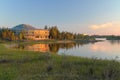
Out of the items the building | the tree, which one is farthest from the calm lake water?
the building

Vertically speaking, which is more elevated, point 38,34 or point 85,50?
point 38,34

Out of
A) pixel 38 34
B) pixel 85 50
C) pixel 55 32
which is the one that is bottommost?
pixel 85 50

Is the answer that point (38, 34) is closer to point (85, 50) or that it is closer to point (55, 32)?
point (55, 32)

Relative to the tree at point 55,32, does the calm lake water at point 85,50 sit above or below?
below

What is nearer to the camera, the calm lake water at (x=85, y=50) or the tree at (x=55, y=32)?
the calm lake water at (x=85, y=50)

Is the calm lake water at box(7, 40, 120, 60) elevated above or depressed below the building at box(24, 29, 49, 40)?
below

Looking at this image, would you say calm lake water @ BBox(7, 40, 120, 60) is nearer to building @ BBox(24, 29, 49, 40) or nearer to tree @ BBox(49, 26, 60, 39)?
tree @ BBox(49, 26, 60, 39)

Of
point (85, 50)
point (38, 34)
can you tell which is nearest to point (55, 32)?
point (38, 34)

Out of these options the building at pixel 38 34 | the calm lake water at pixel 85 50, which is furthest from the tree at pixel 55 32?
the calm lake water at pixel 85 50

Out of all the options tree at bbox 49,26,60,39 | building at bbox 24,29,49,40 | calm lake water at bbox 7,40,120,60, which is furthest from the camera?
building at bbox 24,29,49,40

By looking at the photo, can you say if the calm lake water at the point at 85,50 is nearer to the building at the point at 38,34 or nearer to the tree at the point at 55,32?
the tree at the point at 55,32

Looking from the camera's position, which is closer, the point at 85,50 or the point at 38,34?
the point at 85,50

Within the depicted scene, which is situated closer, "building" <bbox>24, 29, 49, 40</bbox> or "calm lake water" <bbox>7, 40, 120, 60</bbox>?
"calm lake water" <bbox>7, 40, 120, 60</bbox>

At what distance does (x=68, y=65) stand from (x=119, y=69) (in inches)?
114
